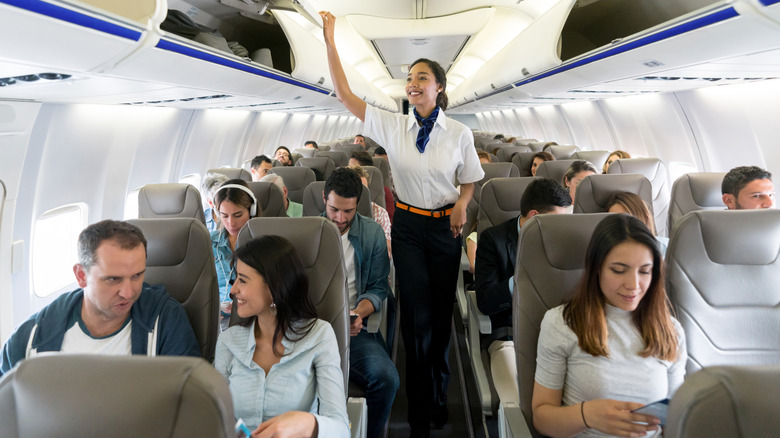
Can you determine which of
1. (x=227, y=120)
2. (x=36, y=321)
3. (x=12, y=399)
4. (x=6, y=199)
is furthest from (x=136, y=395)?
(x=227, y=120)

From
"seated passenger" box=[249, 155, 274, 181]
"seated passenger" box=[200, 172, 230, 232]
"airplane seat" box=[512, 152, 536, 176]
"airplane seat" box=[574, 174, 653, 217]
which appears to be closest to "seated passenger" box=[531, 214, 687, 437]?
"airplane seat" box=[574, 174, 653, 217]

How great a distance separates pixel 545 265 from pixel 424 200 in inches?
36.3

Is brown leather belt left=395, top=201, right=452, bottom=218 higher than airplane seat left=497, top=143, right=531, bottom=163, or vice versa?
airplane seat left=497, top=143, right=531, bottom=163

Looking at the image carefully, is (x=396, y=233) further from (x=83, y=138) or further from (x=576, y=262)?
(x=83, y=138)

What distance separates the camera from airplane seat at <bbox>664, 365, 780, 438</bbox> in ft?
2.37

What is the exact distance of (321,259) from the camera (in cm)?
217

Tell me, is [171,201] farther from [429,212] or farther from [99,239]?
[429,212]

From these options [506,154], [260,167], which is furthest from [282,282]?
[506,154]

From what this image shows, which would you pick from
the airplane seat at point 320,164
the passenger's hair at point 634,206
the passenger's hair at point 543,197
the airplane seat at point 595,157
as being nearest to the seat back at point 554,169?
the airplane seat at point 595,157

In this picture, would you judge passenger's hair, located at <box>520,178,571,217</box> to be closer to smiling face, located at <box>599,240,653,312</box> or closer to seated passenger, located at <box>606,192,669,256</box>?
seated passenger, located at <box>606,192,669,256</box>

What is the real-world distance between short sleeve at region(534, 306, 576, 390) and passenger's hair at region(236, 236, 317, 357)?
2.71 ft

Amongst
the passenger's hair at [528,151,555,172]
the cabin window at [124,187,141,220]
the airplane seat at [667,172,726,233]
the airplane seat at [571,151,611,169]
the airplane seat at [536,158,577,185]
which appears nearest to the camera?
the airplane seat at [667,172,726,233]

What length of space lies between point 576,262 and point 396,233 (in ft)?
3.77

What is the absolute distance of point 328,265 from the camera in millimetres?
2162
